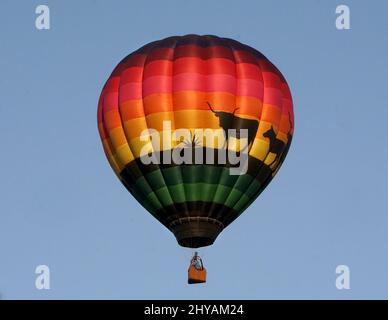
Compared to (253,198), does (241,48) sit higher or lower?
higher

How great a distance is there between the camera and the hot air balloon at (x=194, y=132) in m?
45.8

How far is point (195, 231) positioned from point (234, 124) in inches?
108

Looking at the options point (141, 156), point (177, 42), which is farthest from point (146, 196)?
point (177, 42)

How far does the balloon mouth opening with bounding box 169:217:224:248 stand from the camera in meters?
45.7

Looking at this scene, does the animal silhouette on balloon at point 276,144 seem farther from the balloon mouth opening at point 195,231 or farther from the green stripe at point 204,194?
the balloon mouth opening at point 195,231

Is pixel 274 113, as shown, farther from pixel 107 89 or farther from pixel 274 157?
pixel 107 89

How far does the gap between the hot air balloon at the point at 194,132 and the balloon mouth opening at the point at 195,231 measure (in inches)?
0.9

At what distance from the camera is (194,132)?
4569cm

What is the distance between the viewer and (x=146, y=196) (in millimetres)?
46375

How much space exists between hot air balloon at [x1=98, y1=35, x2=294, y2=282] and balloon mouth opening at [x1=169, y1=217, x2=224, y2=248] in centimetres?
2

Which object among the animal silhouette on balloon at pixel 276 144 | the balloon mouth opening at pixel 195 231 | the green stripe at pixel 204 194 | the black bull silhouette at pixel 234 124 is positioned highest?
the black bull silhouette at pixel 234 124

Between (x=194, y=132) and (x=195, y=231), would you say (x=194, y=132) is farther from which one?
(x=195, y=231)

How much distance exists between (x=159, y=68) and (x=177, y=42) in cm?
115

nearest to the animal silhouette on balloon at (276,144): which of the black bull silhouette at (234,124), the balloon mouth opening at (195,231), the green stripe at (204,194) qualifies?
the black bull silhouette at (234,124)
